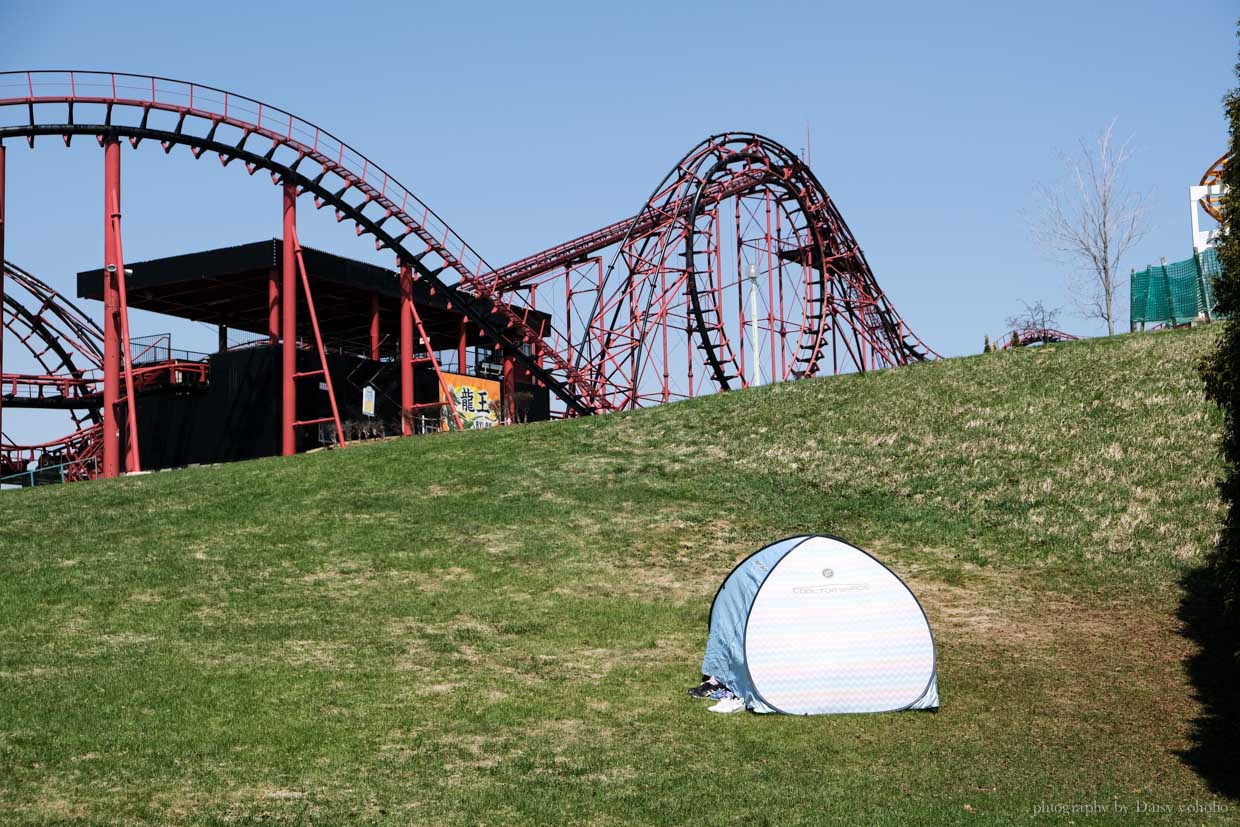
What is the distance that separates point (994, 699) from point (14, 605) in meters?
15.0

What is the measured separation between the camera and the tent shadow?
11.9 meters

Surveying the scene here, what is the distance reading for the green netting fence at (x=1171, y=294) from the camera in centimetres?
3600

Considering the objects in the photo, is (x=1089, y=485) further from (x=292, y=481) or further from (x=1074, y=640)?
(x=292, y=481)

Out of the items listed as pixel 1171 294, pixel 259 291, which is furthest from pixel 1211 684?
pixel 259 291

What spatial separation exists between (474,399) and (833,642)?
1297 inches

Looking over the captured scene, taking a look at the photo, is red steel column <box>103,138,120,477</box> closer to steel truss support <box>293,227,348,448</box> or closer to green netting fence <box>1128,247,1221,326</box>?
steel truss support <box>293,227,348,448</box>

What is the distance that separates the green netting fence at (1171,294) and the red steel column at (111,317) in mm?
32593

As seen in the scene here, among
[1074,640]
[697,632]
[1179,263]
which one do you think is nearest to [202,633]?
[697,632]

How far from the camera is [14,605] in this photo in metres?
18.1

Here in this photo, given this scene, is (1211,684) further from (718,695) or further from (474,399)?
(474,399)

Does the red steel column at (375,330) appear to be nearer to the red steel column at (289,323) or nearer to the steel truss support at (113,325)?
the red steel column at (289,323)

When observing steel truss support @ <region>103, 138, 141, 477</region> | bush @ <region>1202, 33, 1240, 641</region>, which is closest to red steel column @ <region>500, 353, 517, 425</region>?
steel truss support @ <region>103, 138, 141, 477</region>

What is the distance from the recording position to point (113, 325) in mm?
34344

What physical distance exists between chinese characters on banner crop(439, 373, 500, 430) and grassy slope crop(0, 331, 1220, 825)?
10.7 m
